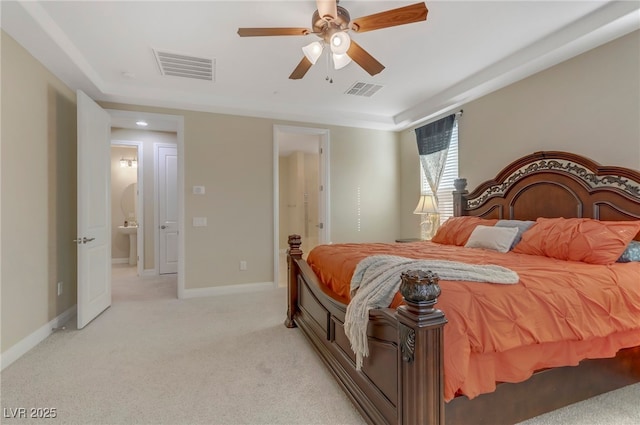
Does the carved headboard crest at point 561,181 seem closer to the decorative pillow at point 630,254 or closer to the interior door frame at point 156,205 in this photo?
the decorative pillow at point 630,254

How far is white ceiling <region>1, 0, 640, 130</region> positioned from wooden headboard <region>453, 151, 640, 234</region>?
3.30 feet

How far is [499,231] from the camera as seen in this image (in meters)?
2.77

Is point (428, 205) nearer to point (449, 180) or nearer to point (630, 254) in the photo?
point (449, 180)

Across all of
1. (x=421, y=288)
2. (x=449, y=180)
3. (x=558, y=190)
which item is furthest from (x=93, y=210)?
(x=558, y=190)

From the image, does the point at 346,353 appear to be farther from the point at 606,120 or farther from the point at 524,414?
the point at 606,120

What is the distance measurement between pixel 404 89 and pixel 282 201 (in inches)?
215

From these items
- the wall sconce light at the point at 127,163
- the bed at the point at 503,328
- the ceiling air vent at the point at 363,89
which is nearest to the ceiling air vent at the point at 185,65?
the ceiling air vent at the point at 363,89

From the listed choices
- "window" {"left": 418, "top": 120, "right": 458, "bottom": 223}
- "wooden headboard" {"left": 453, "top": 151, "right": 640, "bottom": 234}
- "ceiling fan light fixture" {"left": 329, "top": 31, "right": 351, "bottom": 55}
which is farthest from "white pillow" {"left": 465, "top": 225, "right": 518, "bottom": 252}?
"ceiling fan light fixture" {"left": 329, "top": 31, "right": 351, "bottom": 55}

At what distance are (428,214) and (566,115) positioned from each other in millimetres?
1978

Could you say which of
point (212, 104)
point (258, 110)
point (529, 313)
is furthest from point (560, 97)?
point (212, 104)

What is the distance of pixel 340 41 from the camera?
209 centimetres

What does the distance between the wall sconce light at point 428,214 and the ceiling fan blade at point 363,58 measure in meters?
2.15

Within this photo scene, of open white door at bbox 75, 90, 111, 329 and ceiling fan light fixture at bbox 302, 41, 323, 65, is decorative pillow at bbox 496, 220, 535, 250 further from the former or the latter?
open white door at bbox 75, 90, 111, 329

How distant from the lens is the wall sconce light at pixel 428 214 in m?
4.08
